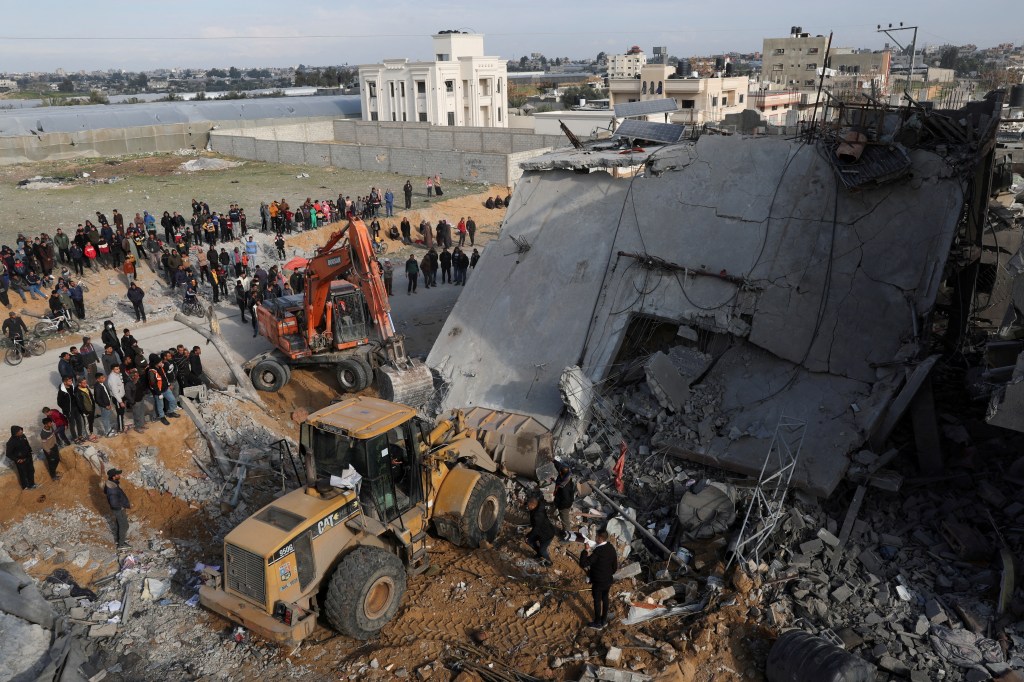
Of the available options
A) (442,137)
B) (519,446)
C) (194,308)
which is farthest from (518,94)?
(519,446)

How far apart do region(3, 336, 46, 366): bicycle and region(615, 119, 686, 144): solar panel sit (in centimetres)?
1505

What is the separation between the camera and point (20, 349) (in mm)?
17203

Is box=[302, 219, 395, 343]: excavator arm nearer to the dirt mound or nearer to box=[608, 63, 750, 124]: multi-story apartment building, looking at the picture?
the dirt mound

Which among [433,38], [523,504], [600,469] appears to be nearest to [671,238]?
[600,469]

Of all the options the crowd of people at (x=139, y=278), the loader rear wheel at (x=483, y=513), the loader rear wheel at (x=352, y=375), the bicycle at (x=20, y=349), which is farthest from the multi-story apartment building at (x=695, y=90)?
the loader rear wheel at (x=483, y=513)

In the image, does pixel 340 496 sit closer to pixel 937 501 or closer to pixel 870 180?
pixel 937 501

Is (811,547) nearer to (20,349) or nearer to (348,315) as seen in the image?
(348,315)

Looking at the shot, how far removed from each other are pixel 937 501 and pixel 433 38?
177ft

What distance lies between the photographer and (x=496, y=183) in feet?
121

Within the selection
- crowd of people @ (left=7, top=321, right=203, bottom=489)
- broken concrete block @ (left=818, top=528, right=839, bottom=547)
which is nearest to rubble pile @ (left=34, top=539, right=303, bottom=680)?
crowd of people @ (left=7, top=321, right=203, bottom=489)

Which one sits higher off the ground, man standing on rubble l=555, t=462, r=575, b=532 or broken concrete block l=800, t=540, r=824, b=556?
man standing on rubble l=555, t=462, r=575, b=532

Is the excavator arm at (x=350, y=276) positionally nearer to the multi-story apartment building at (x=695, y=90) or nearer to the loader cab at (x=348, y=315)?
the loader cab at (x=348, y=315)

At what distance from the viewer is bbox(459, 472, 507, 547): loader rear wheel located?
33.1 feet

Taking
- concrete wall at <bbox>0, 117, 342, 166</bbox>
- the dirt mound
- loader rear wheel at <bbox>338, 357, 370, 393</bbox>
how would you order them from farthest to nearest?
1. concrete wall at <bbox>0, 117, 342, 166</bbox>
2. the dirt mound
3. loader rear wheel at <bbox>338, 357, 370, 393</bbox>
